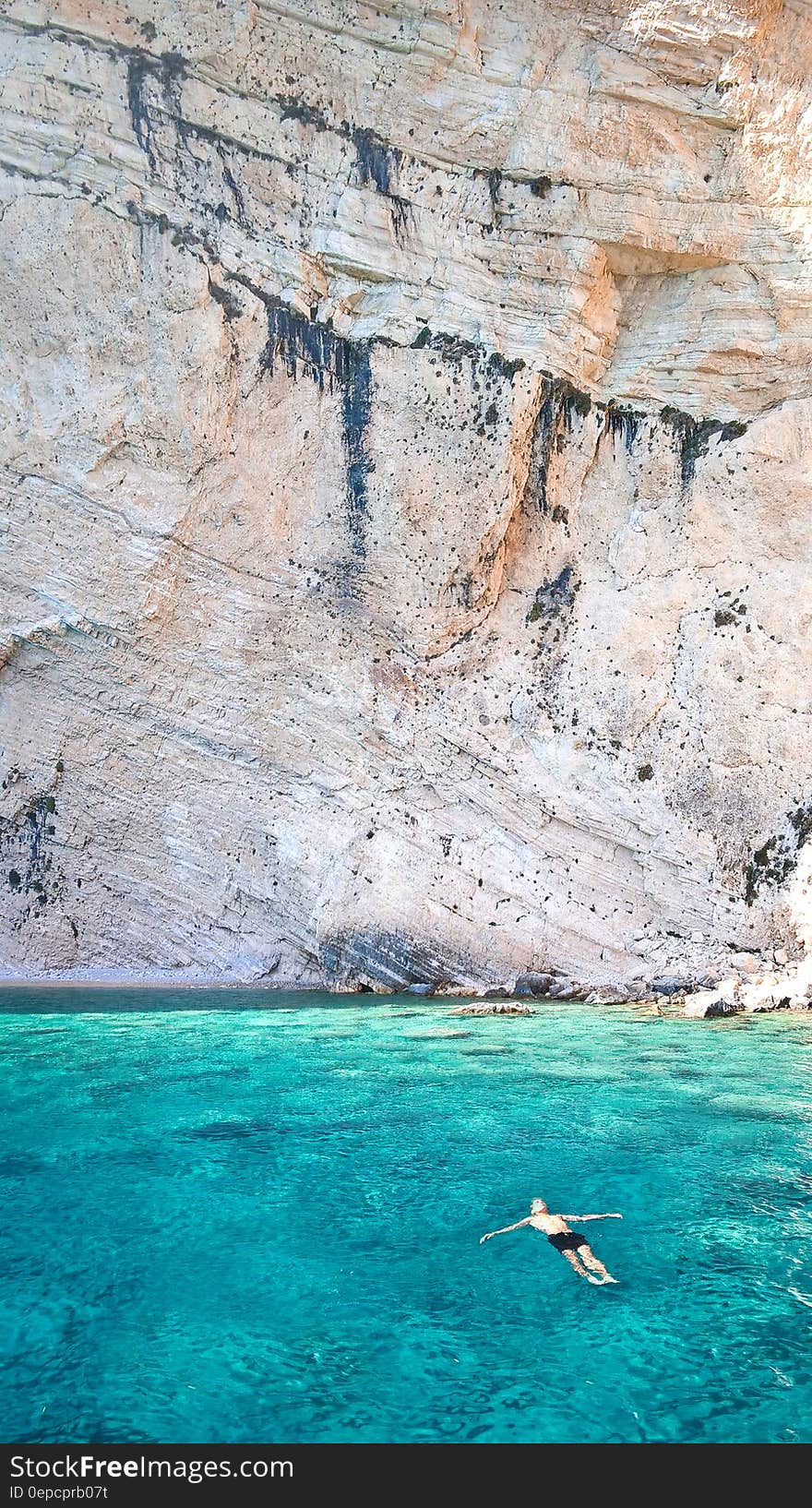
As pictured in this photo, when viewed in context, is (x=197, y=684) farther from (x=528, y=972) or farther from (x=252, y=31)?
(x=252, y=31)

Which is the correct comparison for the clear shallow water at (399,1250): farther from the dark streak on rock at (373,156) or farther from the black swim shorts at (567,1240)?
the dark streak on rock at (373,156)

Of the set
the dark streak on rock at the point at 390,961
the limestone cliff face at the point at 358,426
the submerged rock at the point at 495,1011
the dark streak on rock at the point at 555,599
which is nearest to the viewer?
the submerged rock at the point at 495,1011

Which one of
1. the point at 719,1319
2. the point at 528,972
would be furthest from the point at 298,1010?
the point at 719,1319

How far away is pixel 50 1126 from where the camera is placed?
9227mm

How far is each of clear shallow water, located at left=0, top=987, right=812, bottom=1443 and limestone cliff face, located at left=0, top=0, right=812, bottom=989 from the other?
34.5 ft

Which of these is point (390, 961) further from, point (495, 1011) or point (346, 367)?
point (346, 367)

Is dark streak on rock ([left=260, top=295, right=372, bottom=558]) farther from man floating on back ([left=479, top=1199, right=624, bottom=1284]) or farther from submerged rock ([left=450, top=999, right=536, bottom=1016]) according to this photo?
man floating on back ([left=479, top=1199, right=624, bottom=1284])

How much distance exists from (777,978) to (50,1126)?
12603 millimetres

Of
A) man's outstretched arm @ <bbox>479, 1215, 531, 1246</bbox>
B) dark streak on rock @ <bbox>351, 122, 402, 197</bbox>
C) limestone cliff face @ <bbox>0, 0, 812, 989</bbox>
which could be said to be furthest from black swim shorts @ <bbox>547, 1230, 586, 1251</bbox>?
dark streak on rock @ <bbox>351, 122, 402, 197</bbox>

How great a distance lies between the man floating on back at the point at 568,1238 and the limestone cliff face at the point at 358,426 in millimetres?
13768

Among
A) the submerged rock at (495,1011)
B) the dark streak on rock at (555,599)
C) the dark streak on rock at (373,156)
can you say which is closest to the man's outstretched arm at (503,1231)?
the submerged rock at (495,1011)

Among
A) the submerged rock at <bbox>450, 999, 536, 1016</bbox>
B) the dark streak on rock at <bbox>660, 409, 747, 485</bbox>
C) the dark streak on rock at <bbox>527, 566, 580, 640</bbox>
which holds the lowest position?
the submerged rock at <bbox>450, 999, 536, 1016</bbox>

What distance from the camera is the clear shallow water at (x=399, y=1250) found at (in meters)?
4.93

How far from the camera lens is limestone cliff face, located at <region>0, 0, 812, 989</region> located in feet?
70.6
